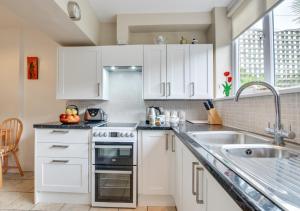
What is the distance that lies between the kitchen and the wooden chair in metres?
0.03

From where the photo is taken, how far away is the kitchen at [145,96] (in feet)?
5.68

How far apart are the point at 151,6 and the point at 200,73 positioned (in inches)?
44.8

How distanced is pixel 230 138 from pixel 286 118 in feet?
1.93

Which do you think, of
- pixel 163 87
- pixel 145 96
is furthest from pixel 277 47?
pixel 145 96

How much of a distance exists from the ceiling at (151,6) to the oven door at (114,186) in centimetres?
208

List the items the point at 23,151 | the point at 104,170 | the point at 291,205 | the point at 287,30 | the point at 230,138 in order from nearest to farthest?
the point at 291,205, the point at 287,30, the point at 230,138, the point at 104,170, the point at 23,151

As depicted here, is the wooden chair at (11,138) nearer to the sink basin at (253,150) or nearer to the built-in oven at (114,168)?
the built-in oven at (114,168)

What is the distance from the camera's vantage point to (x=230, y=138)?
1873 mm

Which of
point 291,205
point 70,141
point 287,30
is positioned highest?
point 287,30

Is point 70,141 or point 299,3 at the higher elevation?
point 299,3

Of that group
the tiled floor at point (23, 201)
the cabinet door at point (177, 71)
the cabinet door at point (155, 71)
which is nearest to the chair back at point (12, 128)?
the tiled floor at point (23, 201)

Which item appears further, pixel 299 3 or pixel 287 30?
pixel 287 30

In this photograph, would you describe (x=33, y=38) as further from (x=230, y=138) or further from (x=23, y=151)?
(x=230, y=138)

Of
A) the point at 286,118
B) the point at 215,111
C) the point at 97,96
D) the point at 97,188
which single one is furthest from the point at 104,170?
the point at 286,118
